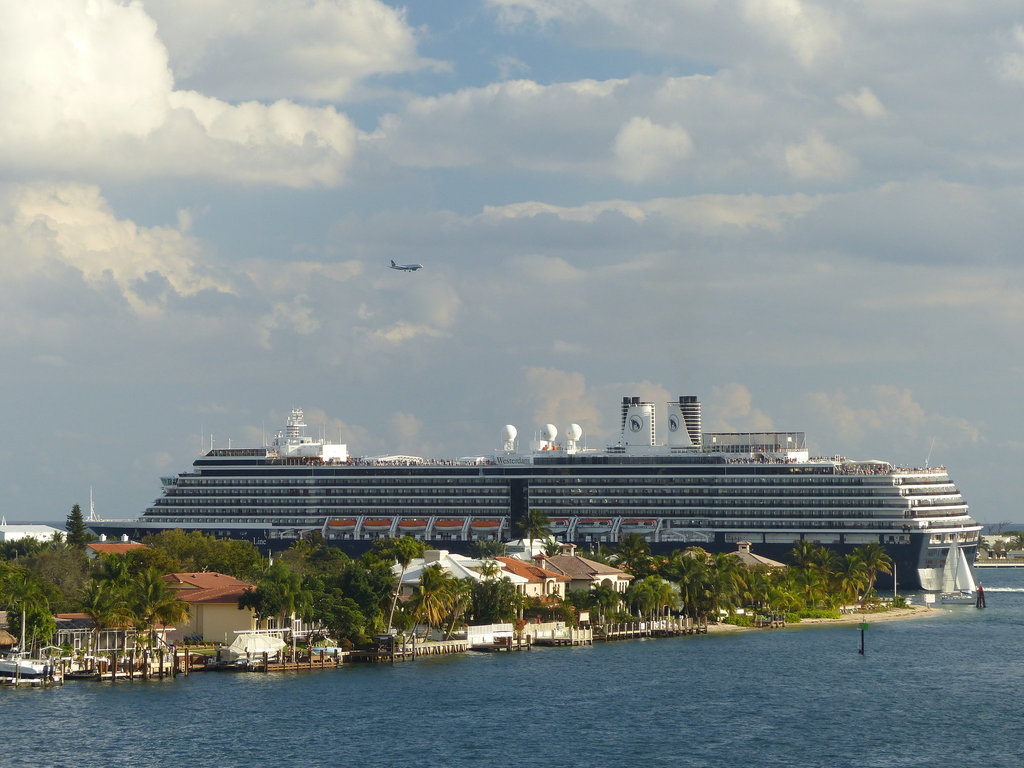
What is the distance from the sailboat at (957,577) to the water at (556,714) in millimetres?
58361

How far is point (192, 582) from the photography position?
110 m

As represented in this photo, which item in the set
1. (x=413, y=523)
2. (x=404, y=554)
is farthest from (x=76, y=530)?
(x=404, y=554)

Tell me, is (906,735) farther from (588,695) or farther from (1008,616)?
(1008,616)

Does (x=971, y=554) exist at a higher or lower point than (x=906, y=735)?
higher

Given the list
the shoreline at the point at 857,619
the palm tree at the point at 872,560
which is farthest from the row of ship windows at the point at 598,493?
the shoreline at the point at 857,619

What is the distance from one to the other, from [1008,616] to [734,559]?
28.0m

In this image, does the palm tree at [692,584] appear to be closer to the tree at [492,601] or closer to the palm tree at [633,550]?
the palm tree at [633,550]

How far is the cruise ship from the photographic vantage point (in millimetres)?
168000

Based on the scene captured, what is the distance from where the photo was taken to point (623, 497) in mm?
183875

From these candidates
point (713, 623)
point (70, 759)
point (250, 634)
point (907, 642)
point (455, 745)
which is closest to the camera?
point (70, 759)

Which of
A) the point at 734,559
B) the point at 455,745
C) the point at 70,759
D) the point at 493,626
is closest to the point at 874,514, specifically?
the point at 734,559

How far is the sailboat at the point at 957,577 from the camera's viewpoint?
167125 millimetres

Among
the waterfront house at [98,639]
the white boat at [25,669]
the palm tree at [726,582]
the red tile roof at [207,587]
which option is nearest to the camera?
the white boat at [25,669]

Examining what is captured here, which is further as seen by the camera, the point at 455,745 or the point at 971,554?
the point at 971,554
